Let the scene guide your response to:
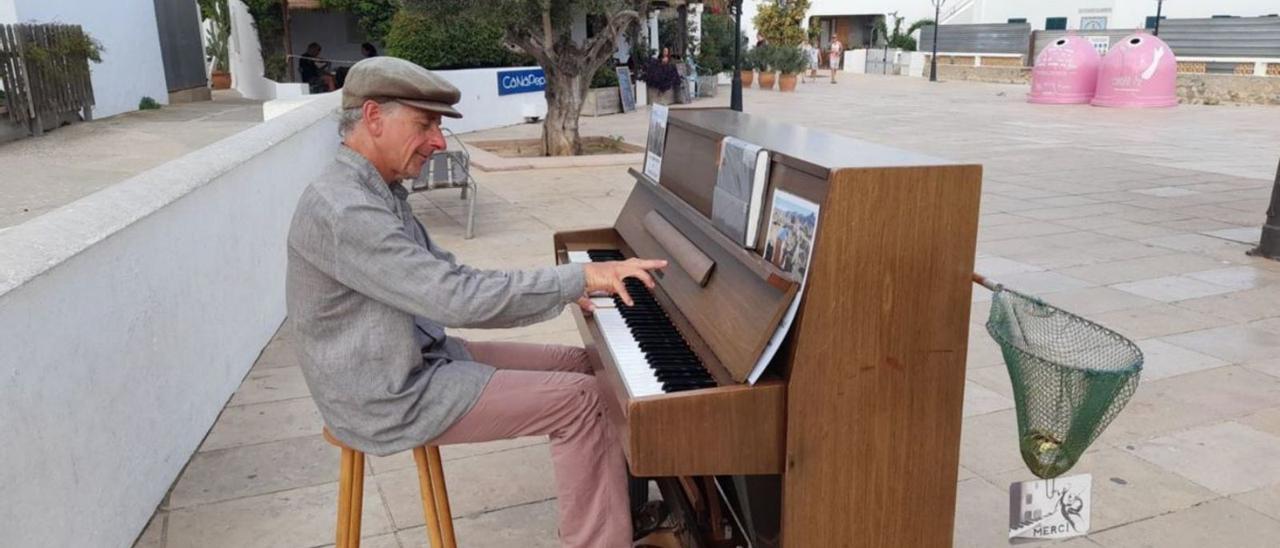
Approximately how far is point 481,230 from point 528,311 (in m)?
6.02

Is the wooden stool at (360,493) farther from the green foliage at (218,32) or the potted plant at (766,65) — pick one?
the green foliage at (218,32)

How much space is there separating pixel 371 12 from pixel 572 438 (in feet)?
65.7

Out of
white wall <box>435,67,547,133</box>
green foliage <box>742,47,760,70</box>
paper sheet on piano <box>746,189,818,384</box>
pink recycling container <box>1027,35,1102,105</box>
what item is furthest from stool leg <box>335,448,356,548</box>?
green foliage <box>742,47,760,70</box>

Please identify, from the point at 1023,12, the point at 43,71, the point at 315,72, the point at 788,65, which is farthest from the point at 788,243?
the point at 1023,12

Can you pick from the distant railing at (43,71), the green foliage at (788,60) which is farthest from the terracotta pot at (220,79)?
the green foliage at (788,60)

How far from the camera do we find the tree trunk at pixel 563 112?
1259cm

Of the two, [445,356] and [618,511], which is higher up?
[445,356]

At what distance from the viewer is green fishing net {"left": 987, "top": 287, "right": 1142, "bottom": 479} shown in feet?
6.26

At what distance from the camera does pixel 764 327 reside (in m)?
2.07

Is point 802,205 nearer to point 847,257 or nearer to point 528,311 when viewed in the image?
point 847,257

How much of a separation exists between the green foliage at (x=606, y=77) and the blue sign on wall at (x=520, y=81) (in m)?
1.59

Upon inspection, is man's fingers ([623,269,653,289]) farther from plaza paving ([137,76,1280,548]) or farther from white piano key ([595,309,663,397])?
plaza paving ([137,76,1280,548])

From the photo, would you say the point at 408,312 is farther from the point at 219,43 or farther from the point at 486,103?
the point at 219,43

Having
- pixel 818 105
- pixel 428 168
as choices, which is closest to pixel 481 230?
pixel 428 168
